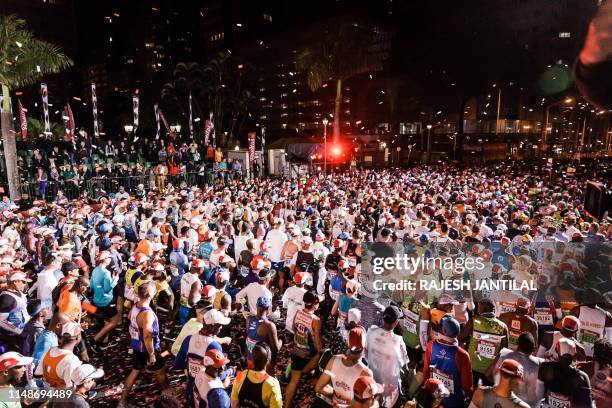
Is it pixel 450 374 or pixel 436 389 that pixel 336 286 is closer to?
pixel 450 374

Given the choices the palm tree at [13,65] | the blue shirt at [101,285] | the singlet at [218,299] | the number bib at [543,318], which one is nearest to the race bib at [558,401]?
the number bib at [543,318]

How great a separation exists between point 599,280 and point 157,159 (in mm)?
26395

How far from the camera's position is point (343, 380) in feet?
12.9

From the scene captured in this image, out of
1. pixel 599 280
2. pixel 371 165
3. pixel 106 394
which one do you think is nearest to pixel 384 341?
pixel 106 394

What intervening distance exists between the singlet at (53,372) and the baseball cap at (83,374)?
0.77 feet

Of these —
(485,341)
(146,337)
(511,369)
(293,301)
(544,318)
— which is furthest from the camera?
(544,318)

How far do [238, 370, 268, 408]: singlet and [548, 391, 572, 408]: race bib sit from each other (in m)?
2.84

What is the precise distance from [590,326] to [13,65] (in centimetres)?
2183

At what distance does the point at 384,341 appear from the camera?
4.59 metres

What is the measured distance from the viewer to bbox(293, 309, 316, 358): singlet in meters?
5.25

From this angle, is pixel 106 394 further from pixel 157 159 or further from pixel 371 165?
pixel 371 165

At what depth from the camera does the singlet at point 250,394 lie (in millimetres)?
3640

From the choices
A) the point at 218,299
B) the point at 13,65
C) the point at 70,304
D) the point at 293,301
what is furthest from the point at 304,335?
the point at 13,65

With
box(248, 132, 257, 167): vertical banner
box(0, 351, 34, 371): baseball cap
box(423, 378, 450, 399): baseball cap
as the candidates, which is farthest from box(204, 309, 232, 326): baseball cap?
box(248, 132, 257, 167): vertical banner
